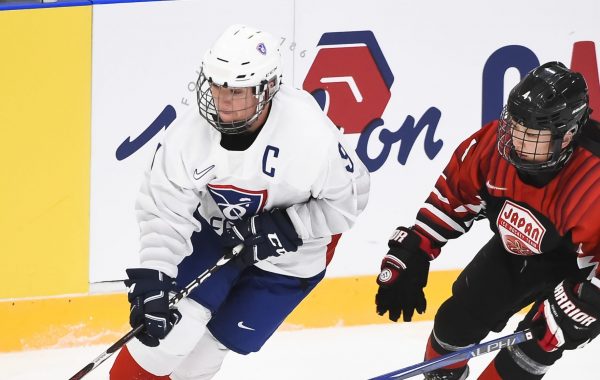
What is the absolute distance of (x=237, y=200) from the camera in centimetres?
345

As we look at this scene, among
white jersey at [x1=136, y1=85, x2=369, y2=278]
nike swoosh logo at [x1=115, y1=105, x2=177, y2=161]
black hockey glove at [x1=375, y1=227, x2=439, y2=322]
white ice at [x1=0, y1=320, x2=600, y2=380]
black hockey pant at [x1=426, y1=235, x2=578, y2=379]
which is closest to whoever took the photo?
white jersey at [x1=136, y1=85, x2=369, y2=278]

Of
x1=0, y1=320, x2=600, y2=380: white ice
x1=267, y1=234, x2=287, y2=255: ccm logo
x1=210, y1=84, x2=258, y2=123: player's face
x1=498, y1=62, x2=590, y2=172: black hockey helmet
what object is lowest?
x1=0, y1=320, x2=600, y2=380: white ice

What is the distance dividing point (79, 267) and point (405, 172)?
1.25m

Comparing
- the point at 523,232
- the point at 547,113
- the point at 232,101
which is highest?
the point at 547,113

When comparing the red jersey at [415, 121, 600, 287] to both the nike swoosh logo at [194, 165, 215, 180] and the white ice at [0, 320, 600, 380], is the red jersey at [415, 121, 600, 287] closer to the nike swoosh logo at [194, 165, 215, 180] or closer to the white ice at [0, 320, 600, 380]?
the nike swoosh logo at [194, 165, 215, 180]

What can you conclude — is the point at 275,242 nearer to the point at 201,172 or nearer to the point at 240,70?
the point at 201,172

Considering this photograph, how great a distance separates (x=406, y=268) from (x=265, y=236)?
1.39ft

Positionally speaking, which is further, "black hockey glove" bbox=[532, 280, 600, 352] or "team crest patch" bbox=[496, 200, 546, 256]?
"team crest patch" bbox=[496, 200, 546, 256]

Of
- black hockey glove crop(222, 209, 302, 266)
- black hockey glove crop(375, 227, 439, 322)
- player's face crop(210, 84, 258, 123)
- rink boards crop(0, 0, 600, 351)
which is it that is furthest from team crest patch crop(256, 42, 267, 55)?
rink boards crop(0, 0, 600, 351)

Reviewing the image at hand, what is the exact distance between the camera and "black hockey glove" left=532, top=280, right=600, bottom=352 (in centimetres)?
320

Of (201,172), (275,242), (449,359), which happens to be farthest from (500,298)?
(201,172)

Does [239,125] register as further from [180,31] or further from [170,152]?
[180,31]

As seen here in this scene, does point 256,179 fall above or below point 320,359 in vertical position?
above

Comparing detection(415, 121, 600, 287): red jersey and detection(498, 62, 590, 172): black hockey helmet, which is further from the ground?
detection(498, 62, 590, 172): black hockey helmet
